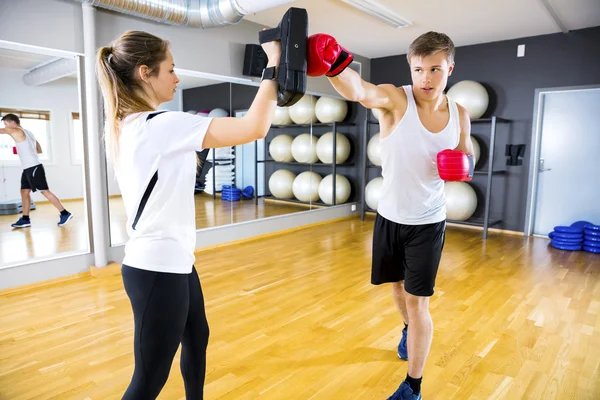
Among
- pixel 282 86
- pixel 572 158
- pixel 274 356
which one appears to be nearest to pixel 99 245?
pixel 274 356

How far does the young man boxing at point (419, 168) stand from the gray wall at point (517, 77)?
13.5ft

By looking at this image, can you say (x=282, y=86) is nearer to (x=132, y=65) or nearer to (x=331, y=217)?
(x=132, y=65)

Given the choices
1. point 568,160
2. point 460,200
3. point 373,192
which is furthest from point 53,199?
point 568,160

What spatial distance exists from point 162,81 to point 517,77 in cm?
534

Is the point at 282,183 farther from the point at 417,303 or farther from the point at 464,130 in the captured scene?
the point at 417,303

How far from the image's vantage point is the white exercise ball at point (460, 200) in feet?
16.8

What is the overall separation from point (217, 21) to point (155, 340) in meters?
3.31

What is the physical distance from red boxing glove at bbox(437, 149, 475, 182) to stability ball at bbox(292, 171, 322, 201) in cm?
422

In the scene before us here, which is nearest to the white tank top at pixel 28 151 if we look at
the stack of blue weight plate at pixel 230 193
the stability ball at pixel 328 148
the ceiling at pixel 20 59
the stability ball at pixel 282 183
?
the ceiling at pixel 20 59

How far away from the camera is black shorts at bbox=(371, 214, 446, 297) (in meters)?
1.68

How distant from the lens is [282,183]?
5.71 meters

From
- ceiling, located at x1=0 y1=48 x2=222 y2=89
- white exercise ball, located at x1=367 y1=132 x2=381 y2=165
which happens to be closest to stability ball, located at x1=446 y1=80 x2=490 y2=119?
white exercise ball, located at x1=367 y1=132 x2=381 y2=165

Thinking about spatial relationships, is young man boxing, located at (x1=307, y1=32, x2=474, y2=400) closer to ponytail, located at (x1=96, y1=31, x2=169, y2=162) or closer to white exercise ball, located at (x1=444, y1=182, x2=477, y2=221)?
ponytail, located at (x1=96, y1=31, x2=169, y2=162)

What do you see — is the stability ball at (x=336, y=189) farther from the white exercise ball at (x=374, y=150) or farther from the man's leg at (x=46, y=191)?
the man's leg at (x=46, y=191)
